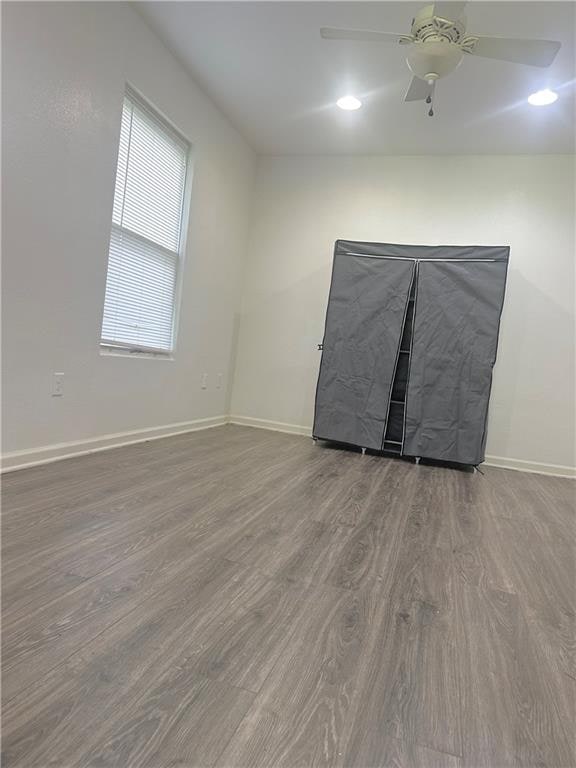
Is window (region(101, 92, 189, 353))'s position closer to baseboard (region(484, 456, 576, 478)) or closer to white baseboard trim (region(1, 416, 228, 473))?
white baseboard trim (region(1, 416, 228, 473))

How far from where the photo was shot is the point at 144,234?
3.37 meters

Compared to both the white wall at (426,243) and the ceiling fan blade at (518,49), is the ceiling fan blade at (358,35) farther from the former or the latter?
the white wall at (426,243)

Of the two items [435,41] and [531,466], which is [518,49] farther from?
[531,466]

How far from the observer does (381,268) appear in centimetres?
419

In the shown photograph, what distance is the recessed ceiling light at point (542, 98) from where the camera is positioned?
3.31m

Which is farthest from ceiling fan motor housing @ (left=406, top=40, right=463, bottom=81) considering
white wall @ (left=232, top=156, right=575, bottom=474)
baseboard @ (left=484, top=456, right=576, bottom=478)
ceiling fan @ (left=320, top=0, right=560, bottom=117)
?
baseboard @ (left=484, top=456, right=576, bottom=478)

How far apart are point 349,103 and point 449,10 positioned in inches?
70.4

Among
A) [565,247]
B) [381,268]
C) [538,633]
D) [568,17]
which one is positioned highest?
[568,17]

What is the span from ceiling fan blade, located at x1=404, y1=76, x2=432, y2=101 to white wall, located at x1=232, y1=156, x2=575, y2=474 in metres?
1.81

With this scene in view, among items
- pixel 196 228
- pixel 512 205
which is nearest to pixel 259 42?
pixel 196 228

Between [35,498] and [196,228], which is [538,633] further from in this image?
[196,228]

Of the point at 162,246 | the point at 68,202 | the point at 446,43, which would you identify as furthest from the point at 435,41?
the point at 162,246

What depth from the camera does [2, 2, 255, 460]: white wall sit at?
7.34ft

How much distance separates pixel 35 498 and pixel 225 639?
3.97 feet
